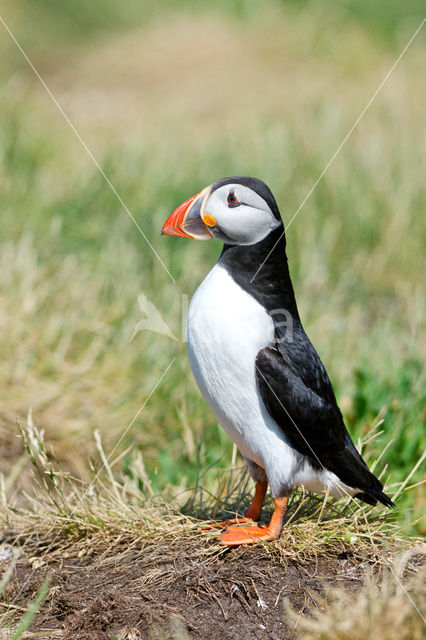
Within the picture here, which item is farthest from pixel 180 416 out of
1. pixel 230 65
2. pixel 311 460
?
pixel 230 65

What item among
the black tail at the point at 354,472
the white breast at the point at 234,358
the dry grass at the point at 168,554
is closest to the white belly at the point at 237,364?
the white breast at the point at 234,358

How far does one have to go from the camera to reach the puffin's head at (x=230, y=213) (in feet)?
9.02

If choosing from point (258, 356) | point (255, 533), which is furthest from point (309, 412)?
point (255, 533)

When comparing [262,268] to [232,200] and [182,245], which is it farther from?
[182,245]

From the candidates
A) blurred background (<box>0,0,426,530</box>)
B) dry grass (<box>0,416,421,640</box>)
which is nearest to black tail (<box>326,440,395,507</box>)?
dry grass (<box>0,416,421,640</box>)

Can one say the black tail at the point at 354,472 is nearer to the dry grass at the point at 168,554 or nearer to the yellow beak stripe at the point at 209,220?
the dry grass at the point at 168,554

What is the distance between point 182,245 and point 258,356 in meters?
3.23

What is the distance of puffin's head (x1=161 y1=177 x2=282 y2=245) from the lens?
2.75 m

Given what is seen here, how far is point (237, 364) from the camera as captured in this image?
9.03 ft

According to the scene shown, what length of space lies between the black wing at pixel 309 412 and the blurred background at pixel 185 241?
1.61ft

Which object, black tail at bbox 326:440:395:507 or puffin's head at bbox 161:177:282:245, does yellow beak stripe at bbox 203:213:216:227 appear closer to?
puffin's head at bbox 161:177:282:245

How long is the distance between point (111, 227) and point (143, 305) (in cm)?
134

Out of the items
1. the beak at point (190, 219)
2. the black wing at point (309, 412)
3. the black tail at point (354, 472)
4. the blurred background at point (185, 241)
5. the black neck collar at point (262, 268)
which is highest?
the beak at point (190, 219)

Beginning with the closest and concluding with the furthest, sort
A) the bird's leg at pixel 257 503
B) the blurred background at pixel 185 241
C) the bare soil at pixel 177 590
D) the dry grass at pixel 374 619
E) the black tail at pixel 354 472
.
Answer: the dry grass at pixel 374 619 < the bare soil at pixel 177 590 < the black tail at pixel 354 472 < the bird's leg at pixel 257 503 < the blurred background at pixel 185 241
